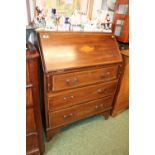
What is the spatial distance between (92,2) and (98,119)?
4.90 feet

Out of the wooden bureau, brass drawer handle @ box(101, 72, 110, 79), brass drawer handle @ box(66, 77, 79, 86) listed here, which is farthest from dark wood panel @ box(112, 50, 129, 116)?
the wooden bureau

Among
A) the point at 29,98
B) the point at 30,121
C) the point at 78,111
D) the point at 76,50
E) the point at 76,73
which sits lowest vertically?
the point at 78,111

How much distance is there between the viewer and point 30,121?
112 cm

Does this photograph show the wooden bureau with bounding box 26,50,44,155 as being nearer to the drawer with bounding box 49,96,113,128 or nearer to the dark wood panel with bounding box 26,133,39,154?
the dark wood panel with bounding box 26,133,39,154

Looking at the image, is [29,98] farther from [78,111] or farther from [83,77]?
[78,111]

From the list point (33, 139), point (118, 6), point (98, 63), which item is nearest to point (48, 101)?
point (33, 139)

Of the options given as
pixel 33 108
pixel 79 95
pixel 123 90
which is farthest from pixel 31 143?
pixel 123 90

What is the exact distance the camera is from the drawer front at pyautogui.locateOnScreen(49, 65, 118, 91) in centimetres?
119

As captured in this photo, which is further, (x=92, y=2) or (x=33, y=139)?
(x=92, y=2)

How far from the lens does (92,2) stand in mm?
1584

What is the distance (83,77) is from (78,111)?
432mm

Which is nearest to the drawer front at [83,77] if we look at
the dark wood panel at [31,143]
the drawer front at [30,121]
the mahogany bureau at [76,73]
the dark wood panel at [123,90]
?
the mahogany bureau at [76,73]

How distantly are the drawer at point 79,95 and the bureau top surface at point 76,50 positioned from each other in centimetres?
27
